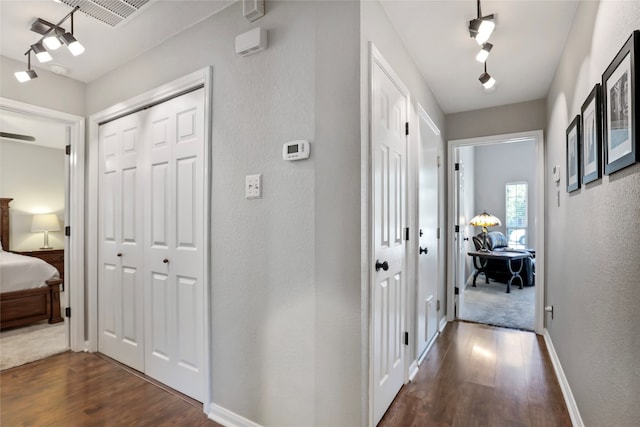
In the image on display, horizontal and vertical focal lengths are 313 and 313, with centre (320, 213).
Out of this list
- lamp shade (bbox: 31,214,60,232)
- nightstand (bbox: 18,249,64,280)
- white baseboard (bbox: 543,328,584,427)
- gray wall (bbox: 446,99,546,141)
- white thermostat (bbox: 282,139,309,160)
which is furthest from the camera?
lamp shade (bbox: 31,214,60,232)

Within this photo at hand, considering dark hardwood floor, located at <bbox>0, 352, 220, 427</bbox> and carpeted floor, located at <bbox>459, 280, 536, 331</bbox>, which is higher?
dark hardwood floor, located at <bbox>0, 352, 220, 427</bbox>

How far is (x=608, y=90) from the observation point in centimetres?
128

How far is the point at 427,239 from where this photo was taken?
290 cm

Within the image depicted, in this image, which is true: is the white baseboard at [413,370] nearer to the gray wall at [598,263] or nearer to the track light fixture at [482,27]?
the gray wall at [598,263]

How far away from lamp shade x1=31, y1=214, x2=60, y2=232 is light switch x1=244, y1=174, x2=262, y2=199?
5587 mm

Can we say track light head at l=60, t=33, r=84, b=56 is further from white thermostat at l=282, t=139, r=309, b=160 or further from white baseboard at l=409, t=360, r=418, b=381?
white baseboard at l=409, t=360, r=418, b=381

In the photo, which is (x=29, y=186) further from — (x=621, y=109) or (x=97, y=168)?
(x=621, y=109)

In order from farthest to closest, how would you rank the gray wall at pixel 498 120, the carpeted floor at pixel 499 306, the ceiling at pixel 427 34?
the carpeted floor at pixel 499 306 < the gray wall at pixel 498 120 < the ceiling at pixel 427 34

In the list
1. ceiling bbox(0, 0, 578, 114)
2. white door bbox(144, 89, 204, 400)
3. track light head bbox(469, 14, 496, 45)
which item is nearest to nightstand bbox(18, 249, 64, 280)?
ceiling bbox(0, 0, 578, 114)

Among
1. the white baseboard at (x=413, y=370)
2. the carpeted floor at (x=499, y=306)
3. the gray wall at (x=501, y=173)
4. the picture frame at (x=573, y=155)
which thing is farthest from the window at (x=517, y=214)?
the white baseboard at (x=413, y=370)

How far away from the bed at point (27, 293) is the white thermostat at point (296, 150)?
3.78m

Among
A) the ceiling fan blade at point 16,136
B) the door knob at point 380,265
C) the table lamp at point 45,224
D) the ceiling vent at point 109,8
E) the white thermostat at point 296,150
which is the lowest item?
the door knob at point 380,265

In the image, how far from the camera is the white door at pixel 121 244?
2.42m

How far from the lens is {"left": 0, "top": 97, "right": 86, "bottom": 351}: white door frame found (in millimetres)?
2797
